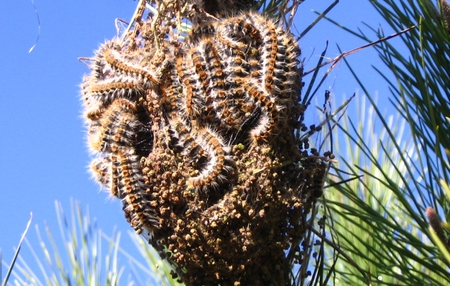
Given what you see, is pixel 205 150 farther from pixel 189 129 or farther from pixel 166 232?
pixel 166 232

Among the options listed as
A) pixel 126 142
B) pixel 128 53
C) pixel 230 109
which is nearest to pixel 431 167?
pixel 230 109

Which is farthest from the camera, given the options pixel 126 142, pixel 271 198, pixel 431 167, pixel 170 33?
pixel 170 33

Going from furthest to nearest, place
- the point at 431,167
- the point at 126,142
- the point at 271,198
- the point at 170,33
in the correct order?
1. the point at 170,33
2. the point at 126,142
3. the point at 271,198
4. the point at 431,167

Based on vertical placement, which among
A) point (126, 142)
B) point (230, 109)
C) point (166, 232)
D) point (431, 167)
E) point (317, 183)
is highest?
A: point (126, 142)

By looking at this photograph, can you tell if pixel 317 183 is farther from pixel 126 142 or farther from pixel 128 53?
pixel 128 53

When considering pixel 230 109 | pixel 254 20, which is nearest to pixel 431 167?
pixel 230 109

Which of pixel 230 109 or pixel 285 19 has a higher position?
pixel 285 19

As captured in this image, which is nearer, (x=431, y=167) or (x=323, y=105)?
(x=431, y=167)
